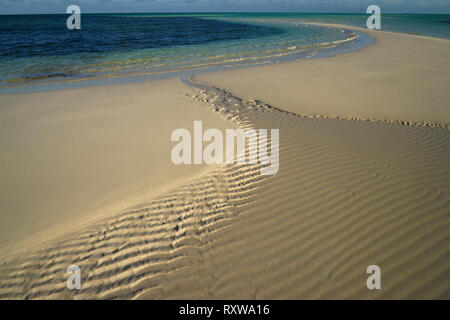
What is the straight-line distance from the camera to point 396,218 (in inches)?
126

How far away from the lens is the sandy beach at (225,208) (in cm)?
263

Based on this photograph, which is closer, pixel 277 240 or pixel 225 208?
pixel 277 240

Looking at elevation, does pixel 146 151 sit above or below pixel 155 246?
above

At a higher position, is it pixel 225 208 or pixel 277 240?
pixel 225 208

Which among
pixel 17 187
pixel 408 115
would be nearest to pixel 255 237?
pixel 17 187

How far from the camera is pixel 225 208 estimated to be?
3578mm

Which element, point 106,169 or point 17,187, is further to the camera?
point 106,169

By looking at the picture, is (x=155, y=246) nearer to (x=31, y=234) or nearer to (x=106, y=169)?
(x=31, y=234)

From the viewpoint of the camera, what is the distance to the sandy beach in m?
2.63

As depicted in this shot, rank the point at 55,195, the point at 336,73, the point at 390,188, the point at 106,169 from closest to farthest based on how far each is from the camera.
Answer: the point at 390,188
the point at 55,195
the point at 106,169
the point at 336,73
